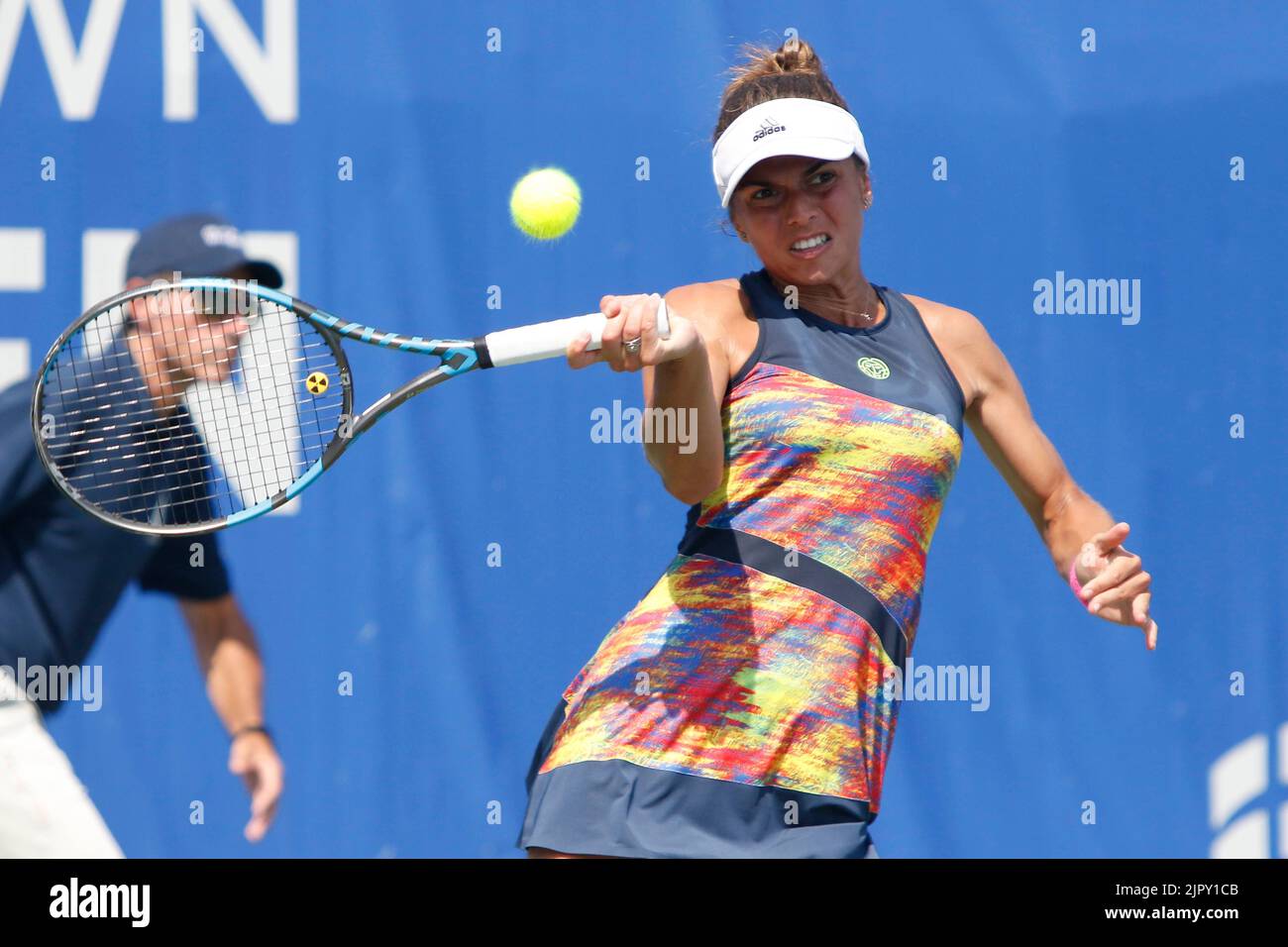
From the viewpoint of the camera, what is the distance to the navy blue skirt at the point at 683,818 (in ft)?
6.56

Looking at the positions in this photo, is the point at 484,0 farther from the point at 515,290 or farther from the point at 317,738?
the point at 317,738

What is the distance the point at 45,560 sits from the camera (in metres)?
2.46

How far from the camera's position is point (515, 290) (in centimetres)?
335

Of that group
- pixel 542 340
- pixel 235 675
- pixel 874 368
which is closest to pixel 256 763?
pixel 235 675

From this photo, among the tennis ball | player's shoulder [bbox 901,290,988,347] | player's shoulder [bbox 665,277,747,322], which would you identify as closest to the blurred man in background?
the tennis ball

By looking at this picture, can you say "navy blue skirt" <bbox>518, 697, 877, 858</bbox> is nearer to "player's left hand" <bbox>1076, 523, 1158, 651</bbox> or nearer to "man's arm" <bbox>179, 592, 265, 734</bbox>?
"player's left hand" <bbox>1076, 523, 1158, 651</bbox>

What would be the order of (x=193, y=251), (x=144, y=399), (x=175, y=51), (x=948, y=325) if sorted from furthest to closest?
(x=175, y=51), (x=193, y=251), (x=144, y=399), (x=948, y=325)

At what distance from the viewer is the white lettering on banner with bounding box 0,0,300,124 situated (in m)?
3.21

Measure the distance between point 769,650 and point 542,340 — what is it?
50 centimetres

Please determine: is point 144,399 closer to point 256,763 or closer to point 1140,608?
point 256,763

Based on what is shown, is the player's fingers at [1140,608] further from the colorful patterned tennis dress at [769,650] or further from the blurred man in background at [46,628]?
the blurred man in background at [46,628]
